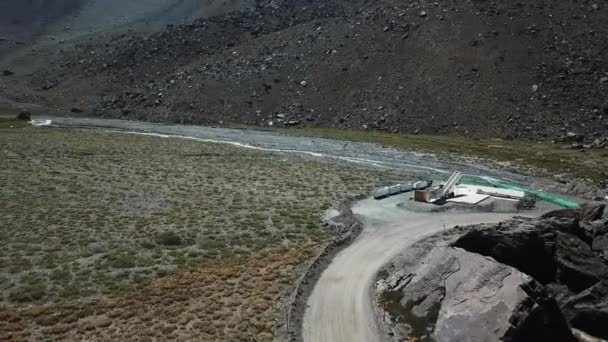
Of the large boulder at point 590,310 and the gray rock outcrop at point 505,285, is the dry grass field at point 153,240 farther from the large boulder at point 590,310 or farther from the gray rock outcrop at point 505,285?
the large boulder at point 590,310

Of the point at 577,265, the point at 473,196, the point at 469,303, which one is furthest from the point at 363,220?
the point at 469,303

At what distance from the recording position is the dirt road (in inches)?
951

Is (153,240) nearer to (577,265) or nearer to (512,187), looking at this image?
(577,265)

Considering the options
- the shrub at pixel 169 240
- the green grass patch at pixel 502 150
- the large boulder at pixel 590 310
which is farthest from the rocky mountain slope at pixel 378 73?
the shrub at pixel 169 240

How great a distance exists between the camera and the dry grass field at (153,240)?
25.5m

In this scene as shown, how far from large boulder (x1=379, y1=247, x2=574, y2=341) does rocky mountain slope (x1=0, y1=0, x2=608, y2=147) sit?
62.4 metres

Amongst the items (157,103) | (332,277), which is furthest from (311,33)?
(332,277)

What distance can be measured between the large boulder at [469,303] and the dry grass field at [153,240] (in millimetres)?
6677

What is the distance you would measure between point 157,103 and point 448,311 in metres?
96.0

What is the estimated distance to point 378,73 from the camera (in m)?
103

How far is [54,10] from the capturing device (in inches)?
6668

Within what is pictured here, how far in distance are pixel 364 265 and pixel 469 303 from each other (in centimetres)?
942

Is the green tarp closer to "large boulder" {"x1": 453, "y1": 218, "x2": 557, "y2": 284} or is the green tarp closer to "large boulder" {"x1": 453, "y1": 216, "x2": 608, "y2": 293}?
"large boulder" {"x1": 453, "y1": 216, "x2": 608, "y2": 293}

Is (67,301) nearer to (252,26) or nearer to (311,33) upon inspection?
(311,33)
